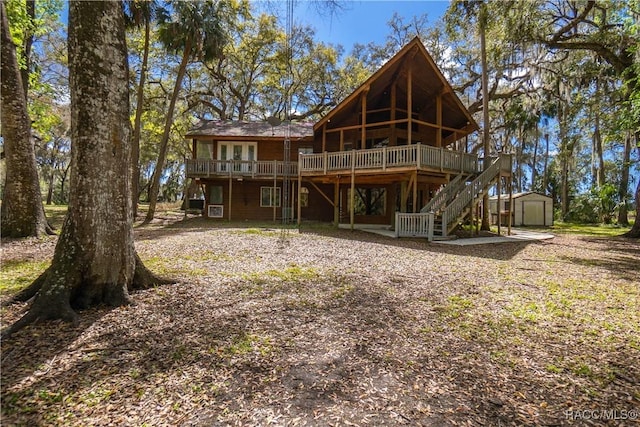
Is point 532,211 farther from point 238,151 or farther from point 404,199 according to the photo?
point 238,151

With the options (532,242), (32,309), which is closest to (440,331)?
(32,309)

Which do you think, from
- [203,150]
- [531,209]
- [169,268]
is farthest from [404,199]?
[531,209]

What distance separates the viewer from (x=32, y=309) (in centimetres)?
358

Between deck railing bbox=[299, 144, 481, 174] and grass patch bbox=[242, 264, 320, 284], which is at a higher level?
deck railing bbox=[299, 144, 481, 174]

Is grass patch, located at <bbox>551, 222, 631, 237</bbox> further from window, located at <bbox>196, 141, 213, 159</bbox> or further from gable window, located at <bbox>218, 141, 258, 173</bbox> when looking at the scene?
window, located at <bbox>196, 141, 213, 159</bbox>

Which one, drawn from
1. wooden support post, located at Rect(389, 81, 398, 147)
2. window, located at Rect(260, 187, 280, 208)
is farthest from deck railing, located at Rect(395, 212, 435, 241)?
window, located at Rect(260, 187, 280, 208)

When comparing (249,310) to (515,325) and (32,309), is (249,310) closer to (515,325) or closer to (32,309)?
(32,309)

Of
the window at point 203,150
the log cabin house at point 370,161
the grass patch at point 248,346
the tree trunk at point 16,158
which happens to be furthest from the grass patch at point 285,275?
the window at point 203,150

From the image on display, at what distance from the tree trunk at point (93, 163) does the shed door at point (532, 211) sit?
2627cm

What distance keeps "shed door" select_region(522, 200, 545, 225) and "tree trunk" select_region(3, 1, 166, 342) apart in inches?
1034

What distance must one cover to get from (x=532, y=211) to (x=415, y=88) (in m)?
14.6

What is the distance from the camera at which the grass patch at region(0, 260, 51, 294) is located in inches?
192

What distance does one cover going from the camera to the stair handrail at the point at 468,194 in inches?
477

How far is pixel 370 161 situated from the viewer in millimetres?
13805
